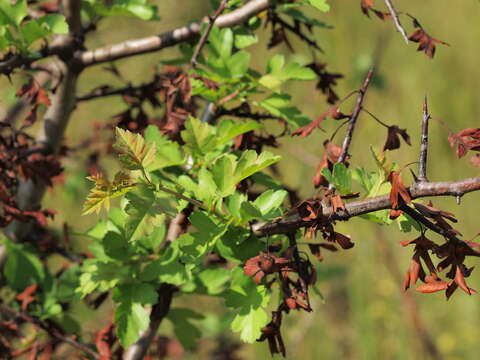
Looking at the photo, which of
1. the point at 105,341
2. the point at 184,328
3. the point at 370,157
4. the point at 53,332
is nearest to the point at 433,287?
the point at 184,328

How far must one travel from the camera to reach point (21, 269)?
59.5 inches

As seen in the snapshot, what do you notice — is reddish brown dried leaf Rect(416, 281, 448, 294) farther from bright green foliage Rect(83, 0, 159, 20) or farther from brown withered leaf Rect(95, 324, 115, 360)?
bright green foliage Rect(83, 0, 159, 20)

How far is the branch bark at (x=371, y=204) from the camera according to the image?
83 centimetres

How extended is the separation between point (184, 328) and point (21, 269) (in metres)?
0.46

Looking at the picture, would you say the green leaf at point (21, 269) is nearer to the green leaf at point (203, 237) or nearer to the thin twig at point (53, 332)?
the thin twig at point (53, 332)

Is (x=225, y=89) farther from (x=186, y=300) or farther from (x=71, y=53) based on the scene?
(x=186, y=300)

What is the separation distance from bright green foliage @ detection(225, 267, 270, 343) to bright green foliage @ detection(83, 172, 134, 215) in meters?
0.29

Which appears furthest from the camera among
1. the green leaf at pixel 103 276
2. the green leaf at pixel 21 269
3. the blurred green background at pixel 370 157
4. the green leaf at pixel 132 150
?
the blurred green background at pixel 370 157

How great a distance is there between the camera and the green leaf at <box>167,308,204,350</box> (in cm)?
136

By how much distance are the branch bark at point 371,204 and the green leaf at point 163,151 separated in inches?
7.9

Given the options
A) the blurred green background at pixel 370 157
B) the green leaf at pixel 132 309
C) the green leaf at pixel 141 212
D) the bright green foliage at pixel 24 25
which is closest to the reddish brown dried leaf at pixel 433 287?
the green leaf at pixel 141 212

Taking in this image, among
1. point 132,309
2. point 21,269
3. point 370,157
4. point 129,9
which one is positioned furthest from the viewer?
point 370,157

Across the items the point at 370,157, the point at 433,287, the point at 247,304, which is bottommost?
the point at 370,157

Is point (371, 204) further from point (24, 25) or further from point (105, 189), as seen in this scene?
point (24, 25)
